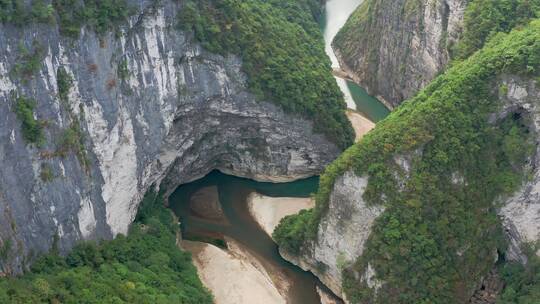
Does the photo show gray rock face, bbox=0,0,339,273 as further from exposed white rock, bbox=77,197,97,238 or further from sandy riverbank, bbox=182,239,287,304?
sandy riverbank, bbox=182,239,287,304

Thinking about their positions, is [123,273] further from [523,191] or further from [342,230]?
[523,191]

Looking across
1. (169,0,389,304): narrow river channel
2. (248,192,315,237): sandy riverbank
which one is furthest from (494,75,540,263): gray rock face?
(248,192,315,237): sandy riverbank

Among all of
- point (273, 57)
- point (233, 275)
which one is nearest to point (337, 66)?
point (273, 57)

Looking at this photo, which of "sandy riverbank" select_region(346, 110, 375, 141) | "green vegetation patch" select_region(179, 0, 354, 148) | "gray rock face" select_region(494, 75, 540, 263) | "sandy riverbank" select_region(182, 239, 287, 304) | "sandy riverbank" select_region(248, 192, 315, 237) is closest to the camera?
"gray rock face" select_region(494, 75, 540, 263)

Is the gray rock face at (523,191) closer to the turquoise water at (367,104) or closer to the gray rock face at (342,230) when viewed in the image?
the gray rock face at (342,230)

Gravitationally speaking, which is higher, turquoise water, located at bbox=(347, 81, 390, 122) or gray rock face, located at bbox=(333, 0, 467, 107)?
gray rock face, located at bbox=(333, 0, 467, 107)

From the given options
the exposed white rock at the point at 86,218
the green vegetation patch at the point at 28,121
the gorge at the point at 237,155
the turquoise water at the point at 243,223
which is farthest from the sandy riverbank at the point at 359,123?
the green vegetation patch at the point at 28,121
